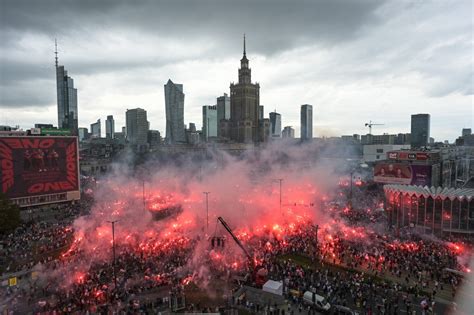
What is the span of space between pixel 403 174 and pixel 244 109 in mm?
90535

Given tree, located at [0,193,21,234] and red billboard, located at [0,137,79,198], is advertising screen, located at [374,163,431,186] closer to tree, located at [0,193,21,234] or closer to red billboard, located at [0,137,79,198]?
red billboard, located at [0,137,79,198]

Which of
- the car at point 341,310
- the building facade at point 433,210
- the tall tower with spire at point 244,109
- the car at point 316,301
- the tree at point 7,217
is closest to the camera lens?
the car at point 341,310

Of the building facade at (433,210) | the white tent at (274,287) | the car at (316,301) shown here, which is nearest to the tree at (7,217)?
the white tent at (274,287)

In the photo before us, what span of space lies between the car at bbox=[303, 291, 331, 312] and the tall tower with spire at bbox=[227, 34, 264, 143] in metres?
114

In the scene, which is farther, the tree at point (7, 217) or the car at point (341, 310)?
the tree at point (7, 217)

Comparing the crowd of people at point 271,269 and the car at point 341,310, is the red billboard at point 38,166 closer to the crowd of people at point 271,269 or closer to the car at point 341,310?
the crowd of people at point 271,269

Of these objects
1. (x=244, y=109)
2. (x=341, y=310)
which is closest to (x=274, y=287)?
(x=341, y=310)

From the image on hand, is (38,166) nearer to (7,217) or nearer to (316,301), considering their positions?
(7,217)

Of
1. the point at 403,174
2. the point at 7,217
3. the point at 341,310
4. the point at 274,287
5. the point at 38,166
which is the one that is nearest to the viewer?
the point at 341,310

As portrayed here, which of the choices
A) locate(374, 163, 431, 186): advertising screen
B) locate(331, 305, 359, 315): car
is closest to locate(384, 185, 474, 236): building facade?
locate(374, 163, 431, 186): advertising screen

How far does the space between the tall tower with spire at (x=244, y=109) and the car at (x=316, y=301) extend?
113662mm

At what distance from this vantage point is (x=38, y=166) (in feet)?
162

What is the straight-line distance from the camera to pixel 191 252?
1159 inches

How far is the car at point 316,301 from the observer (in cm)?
2081
